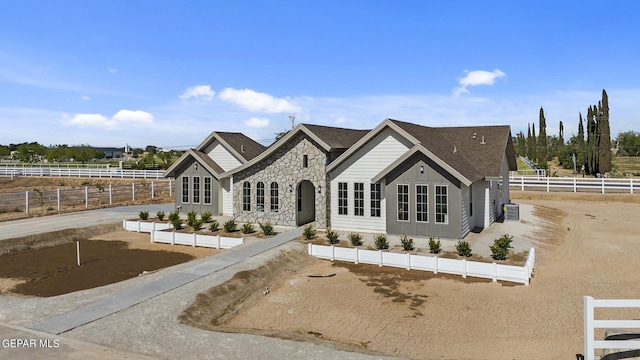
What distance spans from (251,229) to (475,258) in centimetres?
1100

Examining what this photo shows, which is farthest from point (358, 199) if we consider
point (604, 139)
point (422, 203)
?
point (604, 139)

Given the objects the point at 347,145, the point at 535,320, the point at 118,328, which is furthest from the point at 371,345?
the point at 347,145

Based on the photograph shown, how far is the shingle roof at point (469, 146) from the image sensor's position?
21109 millimetres

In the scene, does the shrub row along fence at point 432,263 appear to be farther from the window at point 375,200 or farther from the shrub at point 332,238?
the window at point 375,200

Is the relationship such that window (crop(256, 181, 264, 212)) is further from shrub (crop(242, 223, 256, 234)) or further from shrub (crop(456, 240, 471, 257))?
shrub (crop(456, 240, 471, 257))

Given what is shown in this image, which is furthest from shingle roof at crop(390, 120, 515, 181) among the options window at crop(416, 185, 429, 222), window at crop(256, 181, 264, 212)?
window at crop(256, 181, 264, 212)

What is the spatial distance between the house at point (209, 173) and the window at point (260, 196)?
357cm

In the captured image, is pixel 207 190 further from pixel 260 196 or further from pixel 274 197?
pixel 274 197

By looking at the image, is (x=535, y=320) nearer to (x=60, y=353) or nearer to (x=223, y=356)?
(x=223, y=356)

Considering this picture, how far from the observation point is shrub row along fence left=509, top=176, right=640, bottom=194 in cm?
3666

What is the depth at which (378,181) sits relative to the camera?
2095cm

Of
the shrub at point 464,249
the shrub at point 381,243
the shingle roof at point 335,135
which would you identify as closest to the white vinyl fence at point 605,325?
the shrub at point 464,249

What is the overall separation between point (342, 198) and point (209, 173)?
9955mm

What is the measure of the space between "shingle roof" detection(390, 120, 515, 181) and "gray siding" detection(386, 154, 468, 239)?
28.5 inches
